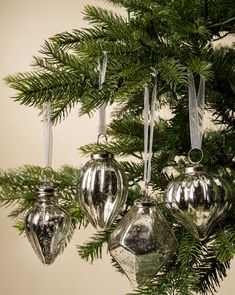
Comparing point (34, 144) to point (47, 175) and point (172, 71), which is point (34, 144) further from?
point (172, 71)

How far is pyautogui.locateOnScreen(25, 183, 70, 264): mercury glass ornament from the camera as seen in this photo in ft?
1.36

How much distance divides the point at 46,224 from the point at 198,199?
0.13 meters

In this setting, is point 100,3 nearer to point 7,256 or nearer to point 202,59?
point 7,256

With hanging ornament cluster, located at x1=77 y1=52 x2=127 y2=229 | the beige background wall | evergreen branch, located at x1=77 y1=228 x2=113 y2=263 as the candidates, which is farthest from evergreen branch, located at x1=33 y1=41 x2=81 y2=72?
the beige background wall

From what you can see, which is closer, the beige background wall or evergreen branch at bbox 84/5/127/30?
evergreen branch at bbox 84/5/127/30

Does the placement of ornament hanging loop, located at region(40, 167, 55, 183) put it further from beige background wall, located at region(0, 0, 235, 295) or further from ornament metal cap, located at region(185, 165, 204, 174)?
beige background wall, located at region(0, 0, 235, 295)

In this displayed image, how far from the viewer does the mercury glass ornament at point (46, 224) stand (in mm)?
415

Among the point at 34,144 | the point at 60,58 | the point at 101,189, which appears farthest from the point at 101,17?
the point at 34,144

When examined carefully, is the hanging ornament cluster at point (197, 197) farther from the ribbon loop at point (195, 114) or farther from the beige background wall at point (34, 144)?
the beige background wall at point (34, 144)

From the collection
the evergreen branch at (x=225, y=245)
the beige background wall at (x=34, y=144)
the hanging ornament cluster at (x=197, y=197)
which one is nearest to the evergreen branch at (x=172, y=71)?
the hanging ornament cluster at (x=197, y=197)

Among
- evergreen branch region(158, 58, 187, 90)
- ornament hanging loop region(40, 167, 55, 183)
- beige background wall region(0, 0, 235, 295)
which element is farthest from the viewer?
beige background wall region(0, 0, 235, 295)

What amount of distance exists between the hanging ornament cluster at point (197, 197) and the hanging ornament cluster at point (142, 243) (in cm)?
2

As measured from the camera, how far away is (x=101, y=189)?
382 mm

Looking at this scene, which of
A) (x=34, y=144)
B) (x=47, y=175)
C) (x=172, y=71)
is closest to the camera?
(x=172, y=71)
